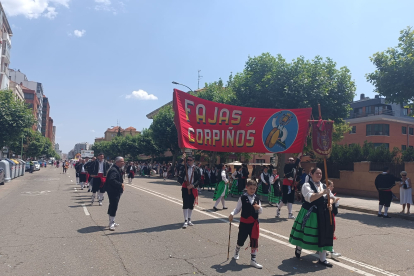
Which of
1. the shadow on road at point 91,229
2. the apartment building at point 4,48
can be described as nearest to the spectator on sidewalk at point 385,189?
the shadow on road at point 91,229

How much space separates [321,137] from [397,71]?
8.63m

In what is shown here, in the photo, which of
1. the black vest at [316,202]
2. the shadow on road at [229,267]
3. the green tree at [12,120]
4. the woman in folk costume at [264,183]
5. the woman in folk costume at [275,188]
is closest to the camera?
the shadow on road at [229,267]

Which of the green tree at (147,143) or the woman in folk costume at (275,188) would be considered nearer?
the woman in folk costume at (275,188)

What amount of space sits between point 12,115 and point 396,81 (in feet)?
99.0

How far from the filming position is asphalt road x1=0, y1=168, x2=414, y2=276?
5.46 metres

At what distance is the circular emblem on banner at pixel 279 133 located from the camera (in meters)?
11.3

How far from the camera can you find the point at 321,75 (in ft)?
70.1

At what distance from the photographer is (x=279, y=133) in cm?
1132

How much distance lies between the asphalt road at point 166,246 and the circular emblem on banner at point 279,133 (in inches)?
92.4

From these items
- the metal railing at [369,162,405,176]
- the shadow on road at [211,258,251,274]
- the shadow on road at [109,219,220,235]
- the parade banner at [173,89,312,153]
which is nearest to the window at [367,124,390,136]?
the metal railing at [369,162,405,176]

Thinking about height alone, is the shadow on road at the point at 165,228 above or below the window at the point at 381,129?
below

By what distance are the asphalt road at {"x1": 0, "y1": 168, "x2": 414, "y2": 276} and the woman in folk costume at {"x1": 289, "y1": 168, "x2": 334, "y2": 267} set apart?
1.18ft

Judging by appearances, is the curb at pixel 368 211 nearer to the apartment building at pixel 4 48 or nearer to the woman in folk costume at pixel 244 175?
the woman in folk costume at pixel 244 175

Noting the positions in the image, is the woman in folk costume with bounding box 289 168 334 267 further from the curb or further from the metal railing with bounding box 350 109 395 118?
the metal railing with bounding box 350 109 395 118
